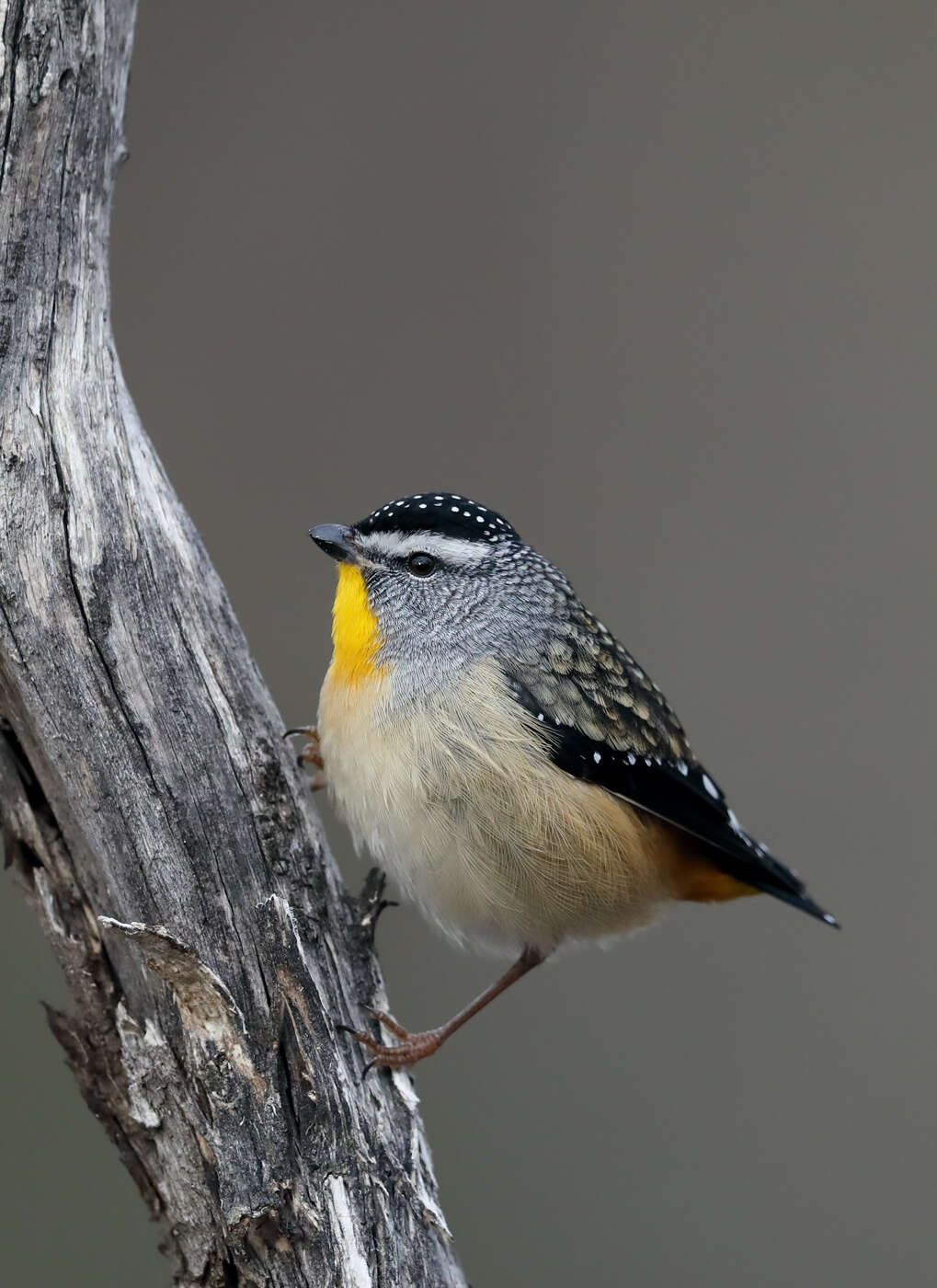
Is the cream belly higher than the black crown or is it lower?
lower

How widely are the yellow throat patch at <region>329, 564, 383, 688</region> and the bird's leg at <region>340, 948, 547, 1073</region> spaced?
1020 mm

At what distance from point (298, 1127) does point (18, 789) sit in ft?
3.63

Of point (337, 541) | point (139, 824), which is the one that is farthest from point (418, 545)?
point (139, 824)

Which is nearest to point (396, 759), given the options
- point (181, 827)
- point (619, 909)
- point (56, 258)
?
point (181, 827)

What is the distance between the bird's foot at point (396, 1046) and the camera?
325 cm

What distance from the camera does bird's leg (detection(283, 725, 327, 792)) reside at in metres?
3.99

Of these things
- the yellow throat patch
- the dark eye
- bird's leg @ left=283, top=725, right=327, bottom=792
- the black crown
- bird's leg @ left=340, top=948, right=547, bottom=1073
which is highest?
the black crown

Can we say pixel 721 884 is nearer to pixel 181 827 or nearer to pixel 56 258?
pixel 181 827

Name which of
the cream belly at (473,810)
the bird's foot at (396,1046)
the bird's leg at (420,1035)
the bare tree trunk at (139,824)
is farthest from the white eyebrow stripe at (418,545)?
the bird's foot at (396,1046)

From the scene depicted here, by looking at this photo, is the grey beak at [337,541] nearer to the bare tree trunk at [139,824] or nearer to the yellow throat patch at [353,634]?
the yellow throat patch at [353,634]

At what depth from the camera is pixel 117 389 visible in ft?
10.7

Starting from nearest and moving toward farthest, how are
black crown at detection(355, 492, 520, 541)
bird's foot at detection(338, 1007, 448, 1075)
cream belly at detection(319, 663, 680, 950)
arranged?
bird's foot at detection(338, 1007, 448, 1075) < cream belly at detection(319, 663, 680, 950) < black crown at detection(355, 492, 520, 541)

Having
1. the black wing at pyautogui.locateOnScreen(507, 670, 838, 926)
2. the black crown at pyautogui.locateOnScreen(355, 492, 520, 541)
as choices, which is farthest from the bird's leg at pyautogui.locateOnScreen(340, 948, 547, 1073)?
the black crown at pyautogui.locateOnScreen(355, 492, 520, 541)

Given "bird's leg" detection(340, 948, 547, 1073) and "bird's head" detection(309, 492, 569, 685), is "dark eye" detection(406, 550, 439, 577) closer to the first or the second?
"bird's head" detection(309, 492, 569, 685)
